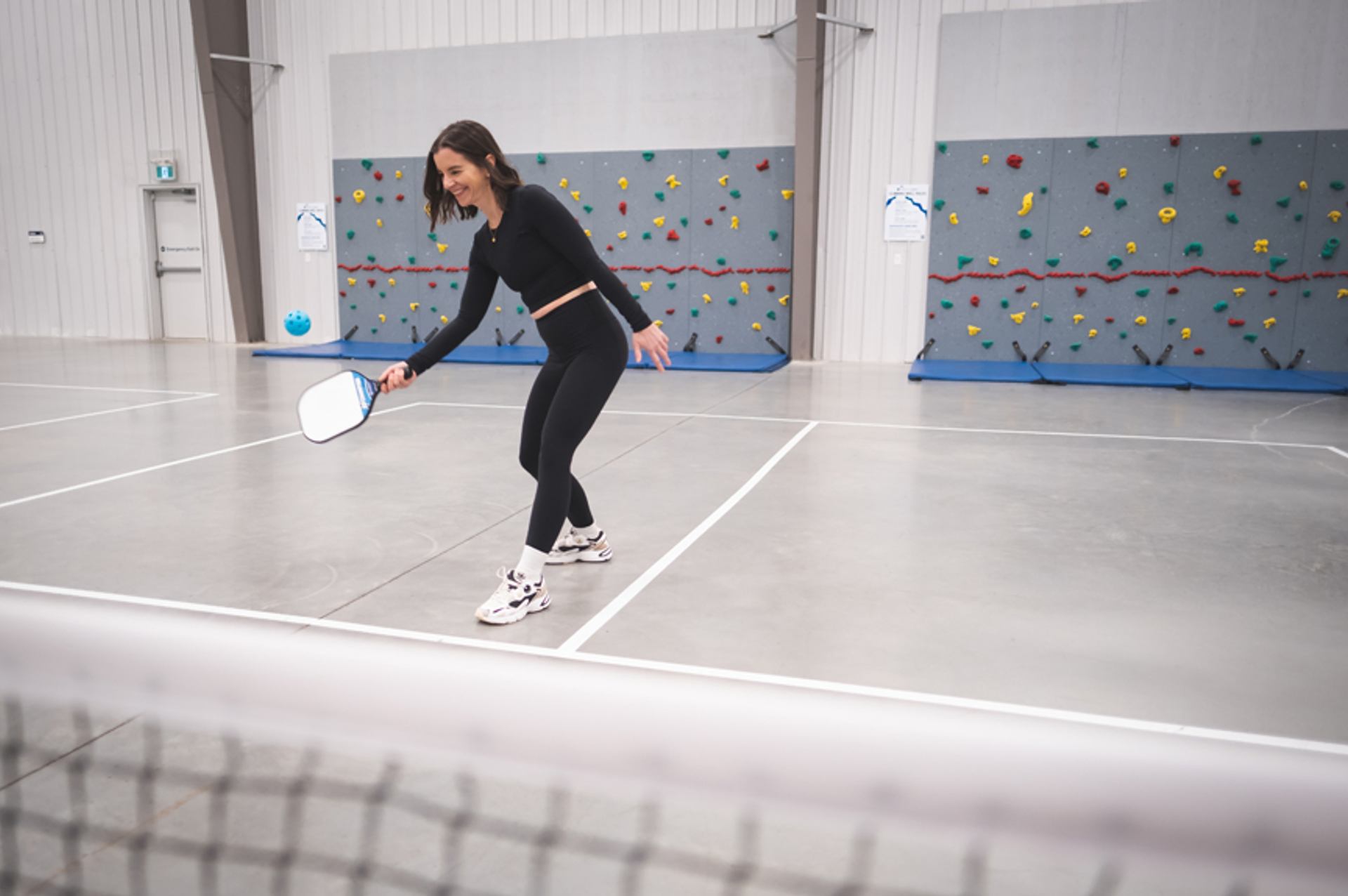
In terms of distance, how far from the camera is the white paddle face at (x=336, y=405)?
3.64 m

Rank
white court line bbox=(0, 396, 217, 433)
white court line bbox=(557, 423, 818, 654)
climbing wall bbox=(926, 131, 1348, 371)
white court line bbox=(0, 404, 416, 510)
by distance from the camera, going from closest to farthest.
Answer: white court line bbox=(557, 423, 818, 654) < white court line bbox=(0, 404, 416, 510) < white court line bbox=(0, 396, 217, 433) < climbing wall bbox=(926, 131, 1348, 371)

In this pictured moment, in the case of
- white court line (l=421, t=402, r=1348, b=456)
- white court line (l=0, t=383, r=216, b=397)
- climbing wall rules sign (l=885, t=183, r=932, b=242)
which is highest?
climbing wall rules sign (l=885, t=183, r=932, b=242)

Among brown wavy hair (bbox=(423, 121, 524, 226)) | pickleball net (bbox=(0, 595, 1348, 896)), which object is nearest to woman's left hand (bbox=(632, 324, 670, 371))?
brown wavy hair (bbox=(423, 121, 524, 226))

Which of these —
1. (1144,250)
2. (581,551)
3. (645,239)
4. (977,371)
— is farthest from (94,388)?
(1144,250)

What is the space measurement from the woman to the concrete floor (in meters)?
0.30

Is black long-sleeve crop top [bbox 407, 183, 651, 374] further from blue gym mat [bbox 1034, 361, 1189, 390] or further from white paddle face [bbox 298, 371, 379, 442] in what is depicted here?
blue gym mat [bbox 1034, 361, 1189, 390]

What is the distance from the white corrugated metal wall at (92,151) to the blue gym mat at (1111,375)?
41.0 feet

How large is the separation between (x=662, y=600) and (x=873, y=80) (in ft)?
34.2

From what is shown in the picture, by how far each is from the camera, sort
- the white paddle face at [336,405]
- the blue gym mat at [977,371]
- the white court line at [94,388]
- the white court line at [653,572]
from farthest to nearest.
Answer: the blue gym mat at [977,371] < the white court line at [94,388] < the white paddle face at [336,405] < the white court line at [653,572]

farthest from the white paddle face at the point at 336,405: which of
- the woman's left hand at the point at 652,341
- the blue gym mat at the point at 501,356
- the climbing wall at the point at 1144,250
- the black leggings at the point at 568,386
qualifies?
the climbing wall at the point at 1144,250

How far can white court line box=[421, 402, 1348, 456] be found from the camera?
724 cm

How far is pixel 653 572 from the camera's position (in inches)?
164

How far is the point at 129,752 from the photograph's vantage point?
2572 mm

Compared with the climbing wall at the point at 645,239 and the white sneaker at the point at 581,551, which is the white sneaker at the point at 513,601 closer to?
the white sneaker at the point at 581,551
